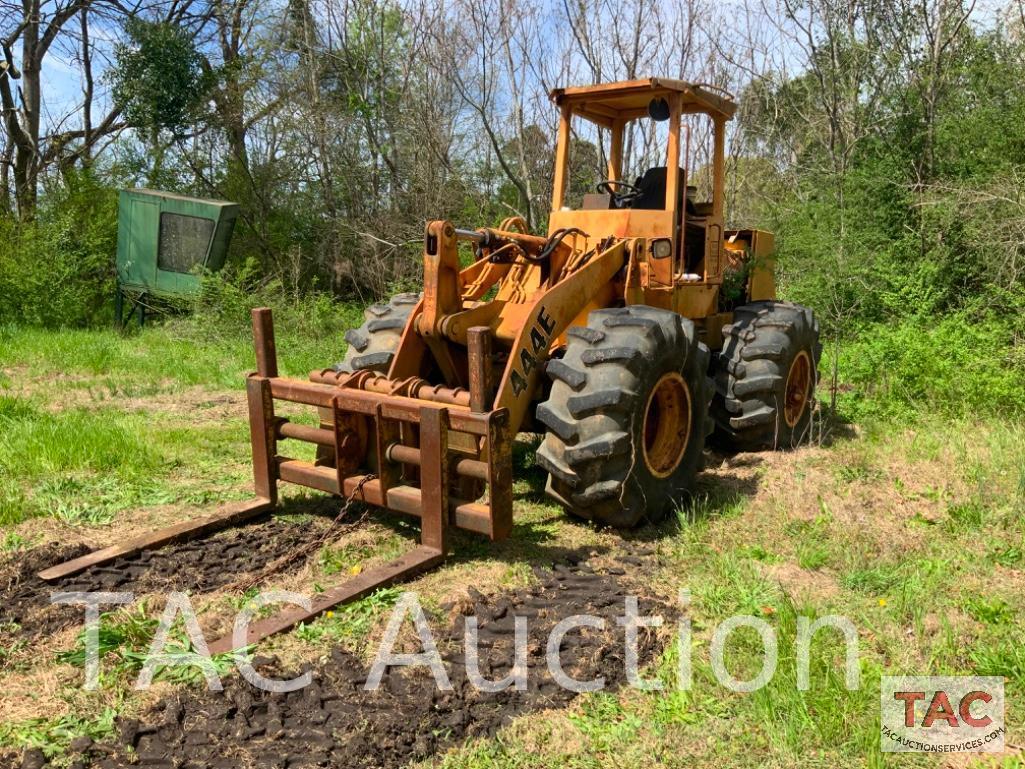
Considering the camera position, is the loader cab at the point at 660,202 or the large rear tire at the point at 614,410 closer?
the large rear tire at the point at 614,410

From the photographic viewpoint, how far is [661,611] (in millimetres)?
3865

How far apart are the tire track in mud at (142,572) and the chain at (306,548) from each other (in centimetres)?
8

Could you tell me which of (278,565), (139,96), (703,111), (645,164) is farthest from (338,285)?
(278,565)

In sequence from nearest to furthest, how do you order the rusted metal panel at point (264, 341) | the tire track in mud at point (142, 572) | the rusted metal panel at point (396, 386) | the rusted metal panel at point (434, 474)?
the tire track in mud at point (142, 572), the rusted metal panel at point (434, 474), the rusted metal panel at point (396, 386), the rusted metal panel at point (264, 341)

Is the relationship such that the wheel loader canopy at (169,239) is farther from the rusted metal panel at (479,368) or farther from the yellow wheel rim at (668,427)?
the rusted metal panel at (479,368)

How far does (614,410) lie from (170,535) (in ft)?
8.45

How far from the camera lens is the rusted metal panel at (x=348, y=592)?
3.53 metres

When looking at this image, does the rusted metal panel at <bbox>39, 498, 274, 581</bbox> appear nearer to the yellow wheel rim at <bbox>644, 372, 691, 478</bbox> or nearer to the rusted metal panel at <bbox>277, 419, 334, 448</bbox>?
the rusted metal panel at <bbox>277, 419, 334, 448</bbox>

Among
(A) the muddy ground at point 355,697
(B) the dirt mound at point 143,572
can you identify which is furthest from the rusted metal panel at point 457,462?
(B) the dirt mound at point 143,572

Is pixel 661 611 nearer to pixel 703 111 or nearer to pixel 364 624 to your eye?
pixel 364 624

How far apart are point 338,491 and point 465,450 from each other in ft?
2.85

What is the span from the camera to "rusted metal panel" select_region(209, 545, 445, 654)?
3.53 metres

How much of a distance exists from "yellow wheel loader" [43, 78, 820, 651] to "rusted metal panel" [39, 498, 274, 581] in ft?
0.04

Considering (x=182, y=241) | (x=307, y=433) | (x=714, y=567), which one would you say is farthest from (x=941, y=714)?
(x=182, y=241)
